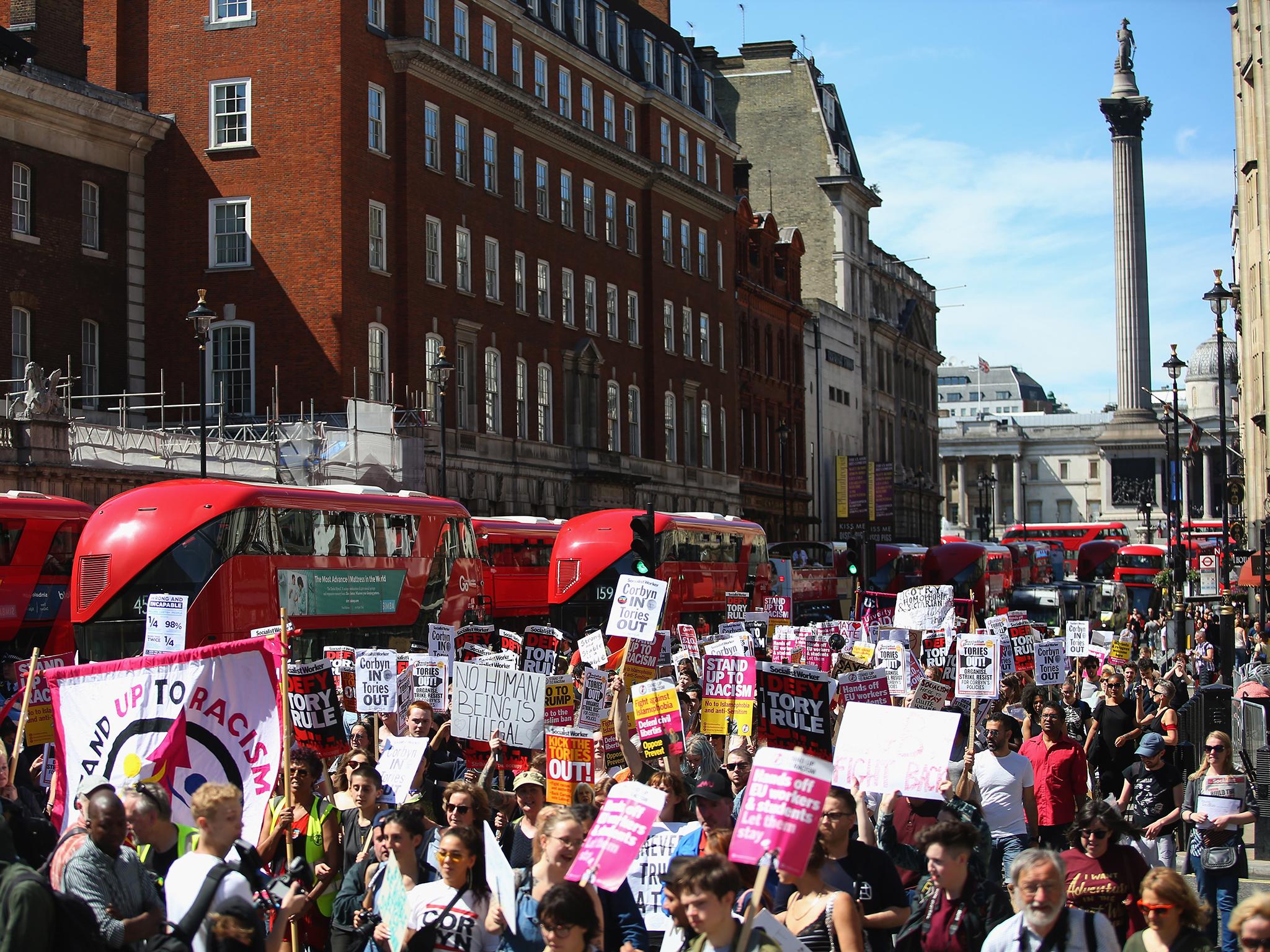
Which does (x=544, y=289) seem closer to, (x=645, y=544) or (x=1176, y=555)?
(x=1176, y=555)

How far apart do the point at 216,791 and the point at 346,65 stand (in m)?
40.7

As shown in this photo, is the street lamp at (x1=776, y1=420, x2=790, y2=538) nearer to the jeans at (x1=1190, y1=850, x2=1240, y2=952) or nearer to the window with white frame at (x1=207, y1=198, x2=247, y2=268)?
the window with white frame at (x1=207, y1=198, x2=247, y2=268)

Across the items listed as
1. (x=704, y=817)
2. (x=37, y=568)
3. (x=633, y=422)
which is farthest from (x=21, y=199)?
(x=704, y=817)

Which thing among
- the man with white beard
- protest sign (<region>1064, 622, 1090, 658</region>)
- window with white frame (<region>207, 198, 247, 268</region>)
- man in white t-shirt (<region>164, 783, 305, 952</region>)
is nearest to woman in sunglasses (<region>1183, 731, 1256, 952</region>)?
the man with white beard

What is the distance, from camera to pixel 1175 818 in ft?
42.4

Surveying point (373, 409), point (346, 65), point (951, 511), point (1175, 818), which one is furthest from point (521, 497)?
point (951, 511)

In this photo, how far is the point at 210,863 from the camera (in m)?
7.66

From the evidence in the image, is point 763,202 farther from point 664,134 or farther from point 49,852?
point 49,852

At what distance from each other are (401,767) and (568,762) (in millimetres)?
1023

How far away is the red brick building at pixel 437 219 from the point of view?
46.2m

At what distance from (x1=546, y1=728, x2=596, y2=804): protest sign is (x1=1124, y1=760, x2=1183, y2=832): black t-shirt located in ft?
15.2

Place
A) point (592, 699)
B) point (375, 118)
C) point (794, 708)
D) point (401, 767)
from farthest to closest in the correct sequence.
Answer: point (375, 118)
point (592, 699)
point (794, 708)
point (401, 767)

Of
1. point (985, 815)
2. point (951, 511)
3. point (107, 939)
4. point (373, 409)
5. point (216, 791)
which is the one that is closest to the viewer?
point (107, 939)

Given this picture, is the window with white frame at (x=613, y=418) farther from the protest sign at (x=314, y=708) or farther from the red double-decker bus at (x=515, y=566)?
the protest sign at (x=314, y=708)
